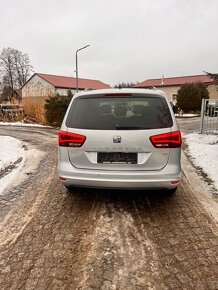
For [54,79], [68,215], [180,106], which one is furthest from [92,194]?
[54,79]

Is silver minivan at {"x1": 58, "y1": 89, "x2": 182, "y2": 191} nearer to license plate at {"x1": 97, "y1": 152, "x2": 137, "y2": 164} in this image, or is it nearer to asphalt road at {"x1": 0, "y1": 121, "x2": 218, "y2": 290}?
license plate at {"x1": 97, "y1": 152, "x2": 137, "y2": 164}

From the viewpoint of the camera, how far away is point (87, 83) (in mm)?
55375

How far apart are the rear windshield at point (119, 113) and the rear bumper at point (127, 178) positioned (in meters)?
0.62

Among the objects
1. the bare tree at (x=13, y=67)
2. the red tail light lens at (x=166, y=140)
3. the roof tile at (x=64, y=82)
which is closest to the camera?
the red tail light lens at (x=166, y=140)

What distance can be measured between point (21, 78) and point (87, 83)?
54.4ft

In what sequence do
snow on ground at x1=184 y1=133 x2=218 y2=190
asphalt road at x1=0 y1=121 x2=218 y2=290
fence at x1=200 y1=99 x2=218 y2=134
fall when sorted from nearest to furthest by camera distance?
asphalt road at x1=0 y1=121 x2=218 y2=290, snow on ground at x1=184 y1=133 x2=218 y2=190, fence at x1=200 y1=99 x2=218 y2=134

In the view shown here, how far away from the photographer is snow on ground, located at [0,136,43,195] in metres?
5.49

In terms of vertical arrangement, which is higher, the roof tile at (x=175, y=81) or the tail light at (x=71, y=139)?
the roof tile at (x=175, y=81)

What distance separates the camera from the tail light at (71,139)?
11.8 ft

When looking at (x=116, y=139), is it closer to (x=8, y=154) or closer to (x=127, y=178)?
(x=127, y=178)

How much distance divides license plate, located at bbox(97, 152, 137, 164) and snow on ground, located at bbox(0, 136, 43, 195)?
2.42 metres

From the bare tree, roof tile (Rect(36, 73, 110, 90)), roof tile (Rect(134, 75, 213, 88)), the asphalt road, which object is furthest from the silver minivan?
the bare tree

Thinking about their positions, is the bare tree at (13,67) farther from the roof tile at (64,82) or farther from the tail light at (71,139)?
the tail light at (71,139)

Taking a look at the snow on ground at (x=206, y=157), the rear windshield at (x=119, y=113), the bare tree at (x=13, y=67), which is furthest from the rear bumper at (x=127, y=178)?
the bare tree at (x=13, y=67)
